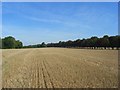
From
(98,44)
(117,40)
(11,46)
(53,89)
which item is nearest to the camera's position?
(53,89)

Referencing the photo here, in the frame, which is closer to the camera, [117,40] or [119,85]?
[119,85]

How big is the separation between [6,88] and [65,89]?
267cm

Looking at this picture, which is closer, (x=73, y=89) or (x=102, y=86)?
(x=73, y=89)

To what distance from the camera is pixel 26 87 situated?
10.4 metres

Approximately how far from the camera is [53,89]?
31.4 ft

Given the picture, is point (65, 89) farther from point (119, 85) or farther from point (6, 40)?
point (6, 40)

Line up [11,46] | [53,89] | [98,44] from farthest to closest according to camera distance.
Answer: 1. [11,46]
2. [98,44]
3. [53,89]

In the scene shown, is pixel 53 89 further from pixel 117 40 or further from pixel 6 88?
pixel 117 40

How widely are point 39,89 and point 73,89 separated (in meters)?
1.41

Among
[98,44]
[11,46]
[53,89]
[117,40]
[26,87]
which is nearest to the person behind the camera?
[53,89]

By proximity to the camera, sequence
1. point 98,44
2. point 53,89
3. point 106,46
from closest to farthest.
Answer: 1. point 53,89
2. point 106,46
3. point 98,44

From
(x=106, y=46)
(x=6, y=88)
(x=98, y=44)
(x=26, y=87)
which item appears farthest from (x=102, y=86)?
(x=98, y=44)

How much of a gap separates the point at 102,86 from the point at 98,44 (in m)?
92.6

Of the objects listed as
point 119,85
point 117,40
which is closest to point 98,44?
point 117,40
